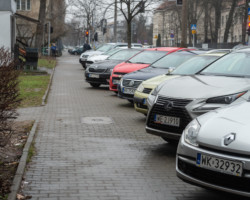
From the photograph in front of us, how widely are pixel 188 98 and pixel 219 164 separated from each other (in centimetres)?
260

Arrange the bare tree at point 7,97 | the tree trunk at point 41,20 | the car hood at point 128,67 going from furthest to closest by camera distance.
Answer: the tree trunk at point 41,20, the car hood at point 128,67, the bare tree at point 7,97

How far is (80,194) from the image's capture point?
5.82 m

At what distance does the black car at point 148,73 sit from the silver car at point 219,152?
7.30 meters

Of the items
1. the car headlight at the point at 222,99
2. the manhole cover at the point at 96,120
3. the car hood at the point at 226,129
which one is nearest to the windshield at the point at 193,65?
the manhole cover at the point at 96,120

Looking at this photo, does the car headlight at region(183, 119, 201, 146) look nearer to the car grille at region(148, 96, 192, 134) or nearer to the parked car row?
the parked car row

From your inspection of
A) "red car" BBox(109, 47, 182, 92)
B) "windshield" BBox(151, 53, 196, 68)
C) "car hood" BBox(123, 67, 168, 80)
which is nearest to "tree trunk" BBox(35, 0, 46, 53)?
"red car" BBox(109, 47, 182, 92)

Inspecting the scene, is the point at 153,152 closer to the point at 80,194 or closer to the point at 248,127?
the point at 80,194

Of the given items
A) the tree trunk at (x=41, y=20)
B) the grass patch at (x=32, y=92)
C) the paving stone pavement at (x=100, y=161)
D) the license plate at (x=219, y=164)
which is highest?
the tree trunk at (x=41, y=20)

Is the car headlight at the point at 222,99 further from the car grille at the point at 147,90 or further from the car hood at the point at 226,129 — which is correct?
the car grille at the point at 147,90

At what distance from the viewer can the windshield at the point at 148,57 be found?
15.8m

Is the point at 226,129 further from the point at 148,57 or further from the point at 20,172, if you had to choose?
the point at 148,57

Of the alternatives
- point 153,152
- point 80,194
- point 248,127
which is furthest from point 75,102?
point 248,127

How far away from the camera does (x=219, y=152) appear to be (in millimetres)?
4910

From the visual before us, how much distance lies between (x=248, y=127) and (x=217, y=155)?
426 millimetres
